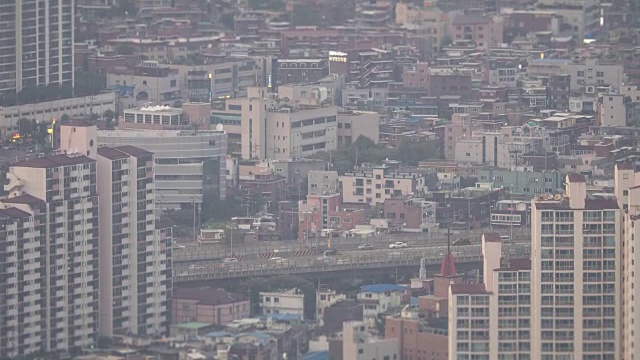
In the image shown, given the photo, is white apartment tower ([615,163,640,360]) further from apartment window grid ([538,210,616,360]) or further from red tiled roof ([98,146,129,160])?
red tiled roof ([98,146,129,160])

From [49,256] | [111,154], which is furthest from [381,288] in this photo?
[49,256]

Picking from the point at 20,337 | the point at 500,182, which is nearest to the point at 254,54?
the point at 500,182

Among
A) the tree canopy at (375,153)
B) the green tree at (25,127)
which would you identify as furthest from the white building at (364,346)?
the green tree at (25,127)

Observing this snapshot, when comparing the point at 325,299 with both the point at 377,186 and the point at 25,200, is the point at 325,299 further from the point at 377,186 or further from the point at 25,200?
the point at 377,186

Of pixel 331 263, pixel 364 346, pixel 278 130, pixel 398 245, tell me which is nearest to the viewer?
pixel 364 346

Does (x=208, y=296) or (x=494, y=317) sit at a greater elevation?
(x=494, y=317)

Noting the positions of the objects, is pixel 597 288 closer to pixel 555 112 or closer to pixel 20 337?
pixel 20 337

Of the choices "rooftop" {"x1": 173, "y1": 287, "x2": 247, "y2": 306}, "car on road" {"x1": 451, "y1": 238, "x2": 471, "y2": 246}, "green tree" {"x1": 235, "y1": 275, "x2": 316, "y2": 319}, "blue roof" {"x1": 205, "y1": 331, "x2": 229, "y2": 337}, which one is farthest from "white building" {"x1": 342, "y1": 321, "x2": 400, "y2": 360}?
"car on road" {"x1": 451, "y1": 238, "x2": 471, "y2": 246}
